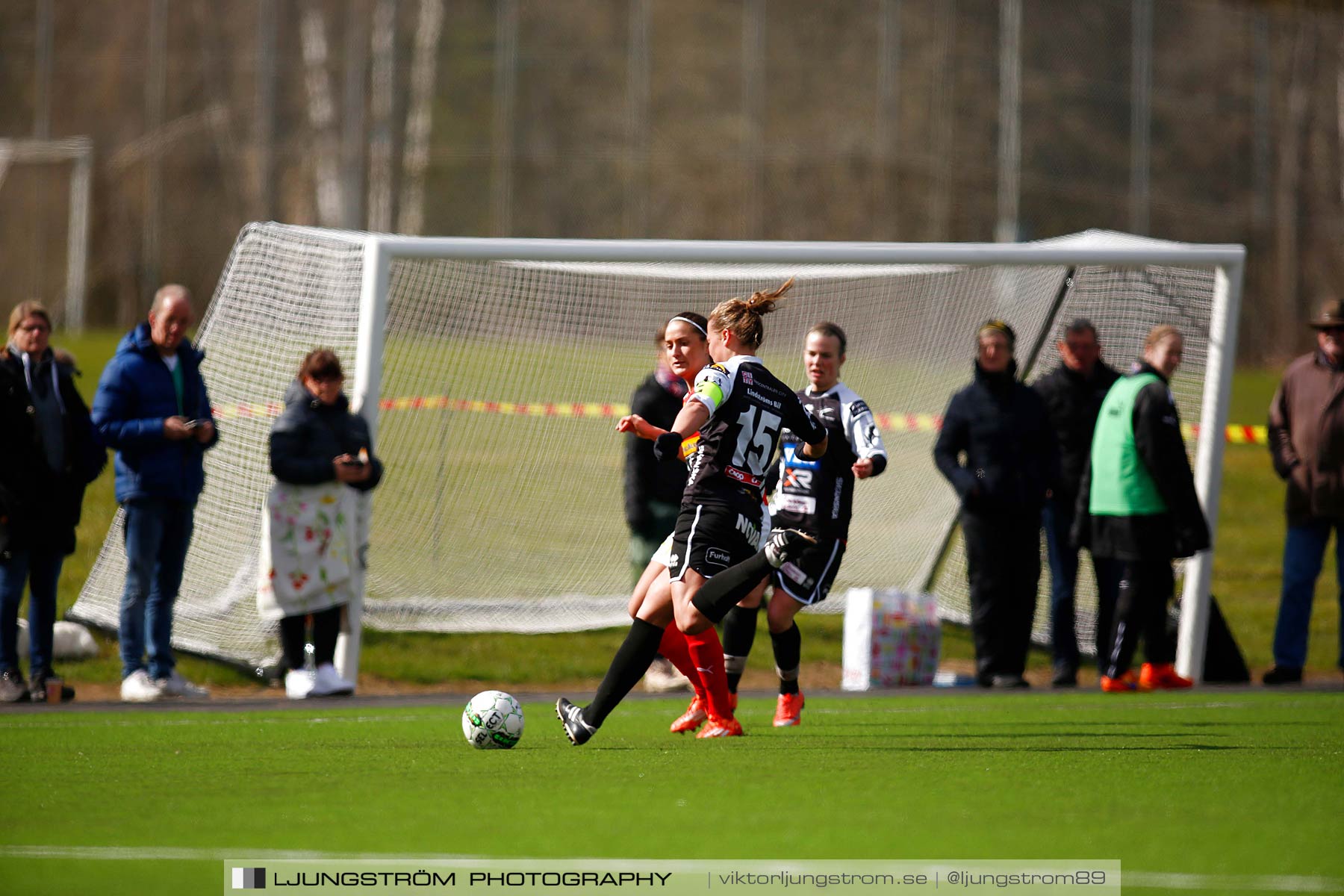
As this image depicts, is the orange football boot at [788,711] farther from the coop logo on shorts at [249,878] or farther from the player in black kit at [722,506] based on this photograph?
the coop logo on shorts at [249,878]

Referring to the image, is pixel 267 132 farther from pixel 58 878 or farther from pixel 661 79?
pixel 58 878

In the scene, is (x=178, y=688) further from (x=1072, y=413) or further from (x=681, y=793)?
(x=1072, y=413)

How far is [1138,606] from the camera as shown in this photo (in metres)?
9.70

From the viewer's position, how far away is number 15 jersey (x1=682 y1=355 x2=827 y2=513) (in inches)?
257

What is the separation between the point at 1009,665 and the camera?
10.1 meters

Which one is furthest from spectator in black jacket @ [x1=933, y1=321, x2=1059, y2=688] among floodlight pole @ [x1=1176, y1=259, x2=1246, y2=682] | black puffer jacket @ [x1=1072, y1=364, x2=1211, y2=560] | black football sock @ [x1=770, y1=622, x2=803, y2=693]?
black football sock @ [x1=770, y1=622, x2=803, y2=693]

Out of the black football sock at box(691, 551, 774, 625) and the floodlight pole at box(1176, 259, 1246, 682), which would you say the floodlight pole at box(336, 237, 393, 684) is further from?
the floodlight pole at box(1176, 259, 1246, 682)

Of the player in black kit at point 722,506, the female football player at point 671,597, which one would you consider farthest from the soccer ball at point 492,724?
the female football player at point 671,597

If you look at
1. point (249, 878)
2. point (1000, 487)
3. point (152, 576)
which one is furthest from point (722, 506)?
point (152, 576)

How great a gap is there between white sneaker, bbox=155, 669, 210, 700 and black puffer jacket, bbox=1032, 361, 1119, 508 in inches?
211

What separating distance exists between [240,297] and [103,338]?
15.7m

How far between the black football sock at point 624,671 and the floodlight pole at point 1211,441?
5295 mm

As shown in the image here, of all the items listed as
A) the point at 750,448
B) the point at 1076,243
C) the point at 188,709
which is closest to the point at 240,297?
the point at 188,709

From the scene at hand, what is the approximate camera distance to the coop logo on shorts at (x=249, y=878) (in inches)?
161
